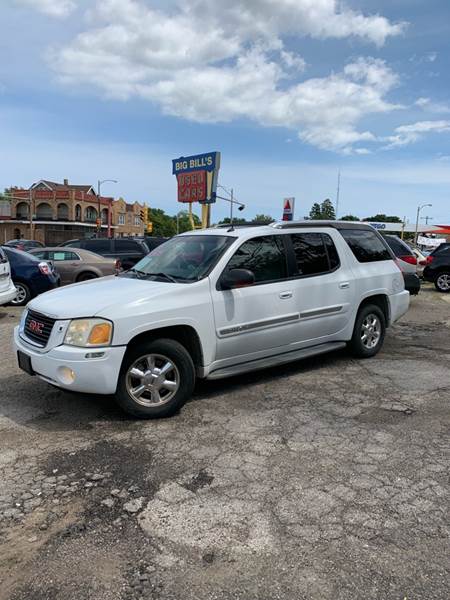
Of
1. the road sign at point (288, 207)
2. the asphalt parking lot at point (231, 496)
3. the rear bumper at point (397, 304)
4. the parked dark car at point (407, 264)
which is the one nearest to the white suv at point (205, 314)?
the rear bumper at point (397, 304)

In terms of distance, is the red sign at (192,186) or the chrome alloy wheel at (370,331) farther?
the red sign at (192,186)

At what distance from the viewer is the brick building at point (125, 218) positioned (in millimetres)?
85250

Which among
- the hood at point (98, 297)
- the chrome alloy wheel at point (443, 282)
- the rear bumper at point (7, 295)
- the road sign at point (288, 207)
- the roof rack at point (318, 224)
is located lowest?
the chrome alloy wheel at point (443, 282)

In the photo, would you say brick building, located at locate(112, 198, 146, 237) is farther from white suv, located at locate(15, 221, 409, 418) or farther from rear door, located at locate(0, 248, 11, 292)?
white suv, located at locate(15, 221, 409, 418)

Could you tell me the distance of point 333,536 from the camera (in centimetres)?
274

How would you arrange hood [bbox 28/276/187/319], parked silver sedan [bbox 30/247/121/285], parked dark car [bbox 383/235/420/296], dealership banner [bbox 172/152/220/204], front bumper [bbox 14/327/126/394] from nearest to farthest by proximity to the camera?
front bumper [bbox 14/327/126/394] → hood [bbox 28/276/187/319] → parked dark car [bbox 383/235/420/296] → parked silver sedan [bbox 30/247/121/285] → dealership banner [bbox 172/152/220/204]

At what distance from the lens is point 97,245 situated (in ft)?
51.3

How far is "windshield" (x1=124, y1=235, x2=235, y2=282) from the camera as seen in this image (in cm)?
493

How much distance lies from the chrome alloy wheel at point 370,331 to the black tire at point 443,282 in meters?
9.95

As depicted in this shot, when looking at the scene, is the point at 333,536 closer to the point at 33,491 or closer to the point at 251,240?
the point at 33,491

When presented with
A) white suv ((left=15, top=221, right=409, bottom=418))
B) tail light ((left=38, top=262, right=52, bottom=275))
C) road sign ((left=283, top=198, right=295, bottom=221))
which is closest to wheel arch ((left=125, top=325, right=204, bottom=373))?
white suv ((left=15, top=221, right=409, bottom=418))

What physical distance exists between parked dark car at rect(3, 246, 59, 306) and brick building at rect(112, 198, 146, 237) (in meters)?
73.6

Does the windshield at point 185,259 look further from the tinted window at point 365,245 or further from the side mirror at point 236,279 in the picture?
the tinted window at point 365,245

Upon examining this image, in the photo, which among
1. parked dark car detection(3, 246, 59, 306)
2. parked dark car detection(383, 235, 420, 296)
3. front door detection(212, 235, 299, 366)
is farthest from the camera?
parked dark car detection(383, 235, 420, 296)
